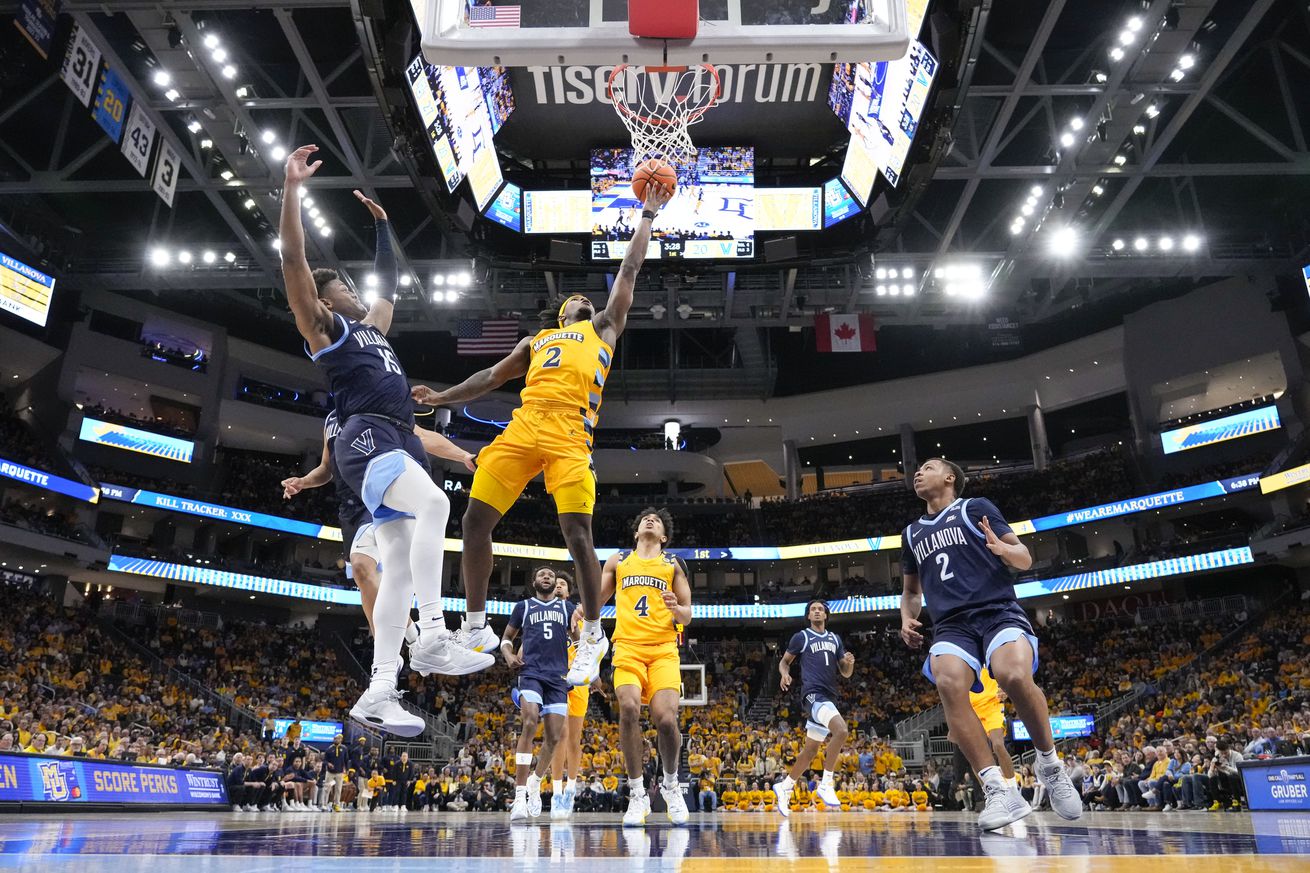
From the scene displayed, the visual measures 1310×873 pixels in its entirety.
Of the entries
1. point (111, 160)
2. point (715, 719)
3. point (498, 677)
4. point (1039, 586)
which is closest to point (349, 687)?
point (498, 677)

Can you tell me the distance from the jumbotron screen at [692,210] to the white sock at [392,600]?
1418 cm

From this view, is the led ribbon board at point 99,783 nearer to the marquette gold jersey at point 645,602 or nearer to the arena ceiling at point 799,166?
the marquette gold jersey at point 645,602

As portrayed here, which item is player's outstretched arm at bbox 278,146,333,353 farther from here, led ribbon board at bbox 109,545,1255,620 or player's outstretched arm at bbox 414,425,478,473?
led ribbon board at bbox 109,545,1255,620

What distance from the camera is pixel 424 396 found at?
571 centimetres

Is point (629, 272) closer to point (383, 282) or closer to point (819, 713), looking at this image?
point (383, 282)

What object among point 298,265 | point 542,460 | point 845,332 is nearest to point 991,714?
point 542,460

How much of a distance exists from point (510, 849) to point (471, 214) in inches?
636

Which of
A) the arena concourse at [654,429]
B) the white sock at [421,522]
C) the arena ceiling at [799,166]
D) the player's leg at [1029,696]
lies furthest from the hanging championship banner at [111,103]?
the player's leg at [1029,696]

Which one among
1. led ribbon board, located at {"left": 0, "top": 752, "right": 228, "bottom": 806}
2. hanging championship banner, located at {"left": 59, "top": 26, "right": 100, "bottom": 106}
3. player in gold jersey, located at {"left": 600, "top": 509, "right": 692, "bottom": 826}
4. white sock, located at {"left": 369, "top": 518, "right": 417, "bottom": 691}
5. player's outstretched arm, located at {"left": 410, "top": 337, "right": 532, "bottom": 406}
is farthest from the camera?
hanging championship banner, located at {"left": 59, "top": 26, "right": 100, "bottom": 106}

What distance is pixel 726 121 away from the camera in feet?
68.0

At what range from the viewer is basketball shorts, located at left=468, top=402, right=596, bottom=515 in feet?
18.2

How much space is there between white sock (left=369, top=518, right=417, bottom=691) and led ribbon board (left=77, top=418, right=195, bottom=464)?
3187 centimetres

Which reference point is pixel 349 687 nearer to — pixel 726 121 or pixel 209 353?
pixel 209 353

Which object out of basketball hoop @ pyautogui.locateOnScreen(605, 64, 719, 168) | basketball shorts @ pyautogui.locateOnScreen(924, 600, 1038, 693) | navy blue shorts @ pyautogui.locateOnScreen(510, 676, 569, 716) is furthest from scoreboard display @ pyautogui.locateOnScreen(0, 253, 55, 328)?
basketball shorts @ pyautogui.locateOnScreen(924, 600, 1038, 693)
